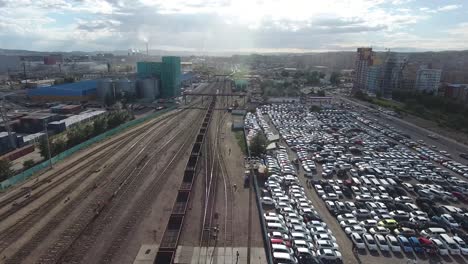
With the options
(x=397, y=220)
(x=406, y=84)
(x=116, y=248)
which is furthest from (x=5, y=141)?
(x=406, y=84)

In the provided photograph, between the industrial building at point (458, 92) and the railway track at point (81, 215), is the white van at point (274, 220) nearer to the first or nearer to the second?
the railway track at point (81, 215)

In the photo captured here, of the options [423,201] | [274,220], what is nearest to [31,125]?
[274,220]

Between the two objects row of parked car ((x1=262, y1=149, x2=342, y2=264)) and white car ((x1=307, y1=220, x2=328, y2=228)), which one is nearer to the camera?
row of parked car ((x1=262, y1=149, x2=342, y2=264))

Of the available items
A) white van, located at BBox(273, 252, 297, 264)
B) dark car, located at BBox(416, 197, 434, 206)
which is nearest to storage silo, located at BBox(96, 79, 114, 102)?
white van, located at BBox(273, 252, 297, 264)

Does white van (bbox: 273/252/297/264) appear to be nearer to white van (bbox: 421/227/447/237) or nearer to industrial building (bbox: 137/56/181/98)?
white van (bbox: 421/227/447/237)

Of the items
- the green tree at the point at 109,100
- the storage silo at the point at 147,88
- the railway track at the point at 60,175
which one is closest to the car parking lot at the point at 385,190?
the railway track at the point at 60,175

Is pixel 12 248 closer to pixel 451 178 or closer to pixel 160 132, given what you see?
pixel 160 132
